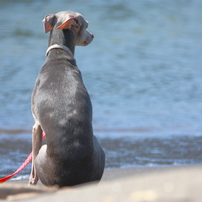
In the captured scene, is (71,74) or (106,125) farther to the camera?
(106,125)

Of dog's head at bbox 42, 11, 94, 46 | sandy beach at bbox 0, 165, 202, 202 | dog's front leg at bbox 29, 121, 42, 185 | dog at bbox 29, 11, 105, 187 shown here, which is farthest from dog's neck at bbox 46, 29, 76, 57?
sandy beach at bbox 0, 165, 202, 202

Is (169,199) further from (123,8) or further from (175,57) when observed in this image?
(123,8)

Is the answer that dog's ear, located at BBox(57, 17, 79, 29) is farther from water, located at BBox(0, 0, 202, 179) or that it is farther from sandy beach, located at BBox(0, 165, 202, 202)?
sandy beach, located at BBox(0, 165, 202, 202)

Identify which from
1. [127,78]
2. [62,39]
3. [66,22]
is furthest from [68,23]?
[127,78]

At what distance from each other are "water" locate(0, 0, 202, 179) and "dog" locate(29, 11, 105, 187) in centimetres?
154

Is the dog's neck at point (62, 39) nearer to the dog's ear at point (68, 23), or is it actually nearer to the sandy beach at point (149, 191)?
the dog's ear at point (68, 23)

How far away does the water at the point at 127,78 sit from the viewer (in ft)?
21.2

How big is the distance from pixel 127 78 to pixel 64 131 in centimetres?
662

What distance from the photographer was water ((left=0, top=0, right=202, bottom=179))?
6.46 meters

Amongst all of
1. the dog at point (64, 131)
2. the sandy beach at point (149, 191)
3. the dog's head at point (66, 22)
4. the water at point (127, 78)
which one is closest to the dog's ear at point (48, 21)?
the dog's head at point (66, 22)

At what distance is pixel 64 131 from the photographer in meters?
3.75

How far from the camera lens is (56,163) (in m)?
3.77

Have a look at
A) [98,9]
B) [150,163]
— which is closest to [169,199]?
[150,163]

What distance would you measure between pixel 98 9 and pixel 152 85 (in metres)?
9.27
